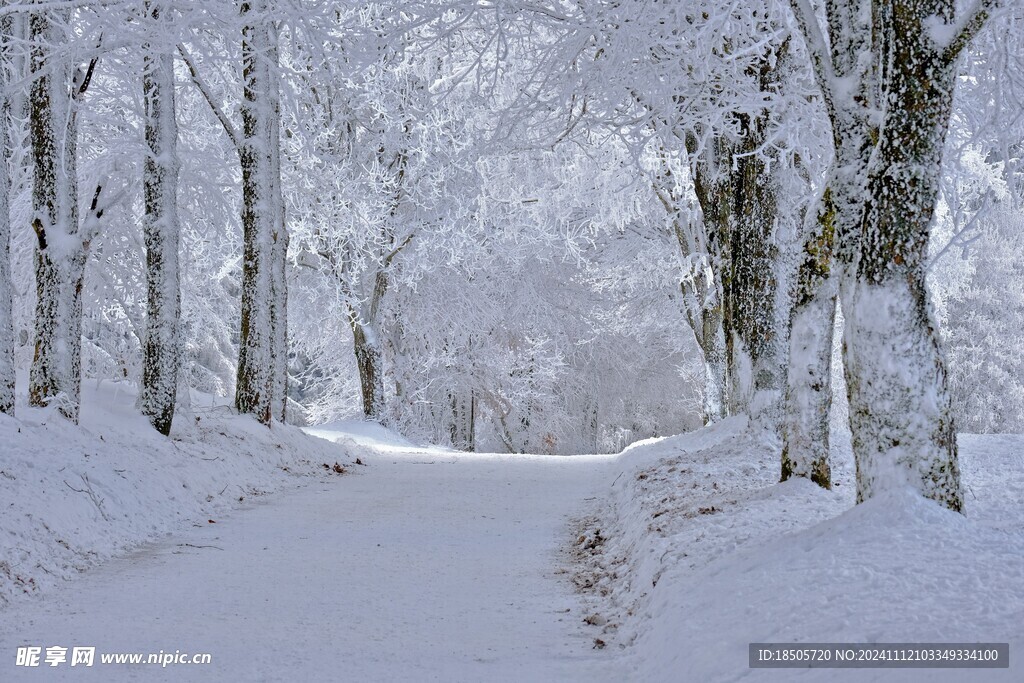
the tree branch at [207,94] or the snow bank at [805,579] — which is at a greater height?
the tree branch at [207,94]

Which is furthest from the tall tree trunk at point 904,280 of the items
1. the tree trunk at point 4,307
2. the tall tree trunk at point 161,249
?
the tall tree trunk at point 161,249

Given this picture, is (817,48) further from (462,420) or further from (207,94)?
(462,420)

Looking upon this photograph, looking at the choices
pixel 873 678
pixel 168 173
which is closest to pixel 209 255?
pixel 168 173

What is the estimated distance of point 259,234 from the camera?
14.5 m

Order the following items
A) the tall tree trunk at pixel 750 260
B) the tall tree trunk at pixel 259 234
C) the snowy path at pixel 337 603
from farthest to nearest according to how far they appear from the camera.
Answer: the tall tree trunk at pixel 259 234 → the tall tree trunk at pixel 750 260 → the snowy path at pixel 337 603

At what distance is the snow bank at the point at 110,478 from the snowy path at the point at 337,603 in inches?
11.5

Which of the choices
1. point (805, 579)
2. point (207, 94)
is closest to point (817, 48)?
point (805, 579)

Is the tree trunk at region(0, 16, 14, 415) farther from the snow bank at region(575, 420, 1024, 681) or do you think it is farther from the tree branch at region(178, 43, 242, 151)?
the snow bank at region(575, 420, 1024, 681)

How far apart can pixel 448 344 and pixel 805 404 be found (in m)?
20.4

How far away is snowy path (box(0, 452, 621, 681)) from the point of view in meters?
4.93

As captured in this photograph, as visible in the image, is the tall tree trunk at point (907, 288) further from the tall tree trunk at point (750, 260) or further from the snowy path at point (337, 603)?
the tall tree trunk at point (750, 260)

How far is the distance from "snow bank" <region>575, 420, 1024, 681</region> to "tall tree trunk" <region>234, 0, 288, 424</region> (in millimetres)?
8008

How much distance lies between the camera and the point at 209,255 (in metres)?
21.3

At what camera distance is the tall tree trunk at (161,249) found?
1204cm
